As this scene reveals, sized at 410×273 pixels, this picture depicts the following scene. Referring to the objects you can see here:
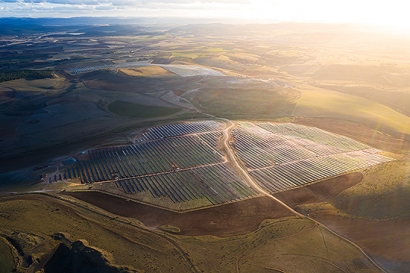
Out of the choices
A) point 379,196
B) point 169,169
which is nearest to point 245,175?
point 169,169

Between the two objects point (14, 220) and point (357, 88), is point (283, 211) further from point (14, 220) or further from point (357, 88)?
point (357, 88)

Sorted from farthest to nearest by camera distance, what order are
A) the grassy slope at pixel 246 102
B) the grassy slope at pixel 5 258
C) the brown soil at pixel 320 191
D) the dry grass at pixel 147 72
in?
the dry grass at pixel 147 72 < the grassy slope at pixel 246 102 < the brown soil at pixel 320 191 < the grassy slope at pixel 5 258

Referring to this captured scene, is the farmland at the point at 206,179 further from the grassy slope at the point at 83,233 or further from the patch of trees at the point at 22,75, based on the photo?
the patch of trees at the point at 22,75

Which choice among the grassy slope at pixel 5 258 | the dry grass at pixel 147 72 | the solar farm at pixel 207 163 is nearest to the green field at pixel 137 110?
the solar farm at pixel 207 163

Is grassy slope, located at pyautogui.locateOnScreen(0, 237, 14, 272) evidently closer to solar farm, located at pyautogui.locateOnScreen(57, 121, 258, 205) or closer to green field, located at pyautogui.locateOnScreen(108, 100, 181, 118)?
solar farm, located at pyautogui.locateOnScreen(57, 121, 258, 205)

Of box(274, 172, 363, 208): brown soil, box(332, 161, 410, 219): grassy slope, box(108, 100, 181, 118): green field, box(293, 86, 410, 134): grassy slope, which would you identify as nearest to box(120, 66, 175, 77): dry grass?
box(108, 100, 181, 118): green field


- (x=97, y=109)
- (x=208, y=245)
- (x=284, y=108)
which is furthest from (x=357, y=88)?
(x=208, y=245)

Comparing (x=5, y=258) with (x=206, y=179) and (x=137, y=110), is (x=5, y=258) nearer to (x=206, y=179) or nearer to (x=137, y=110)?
(x=206, y=179)
